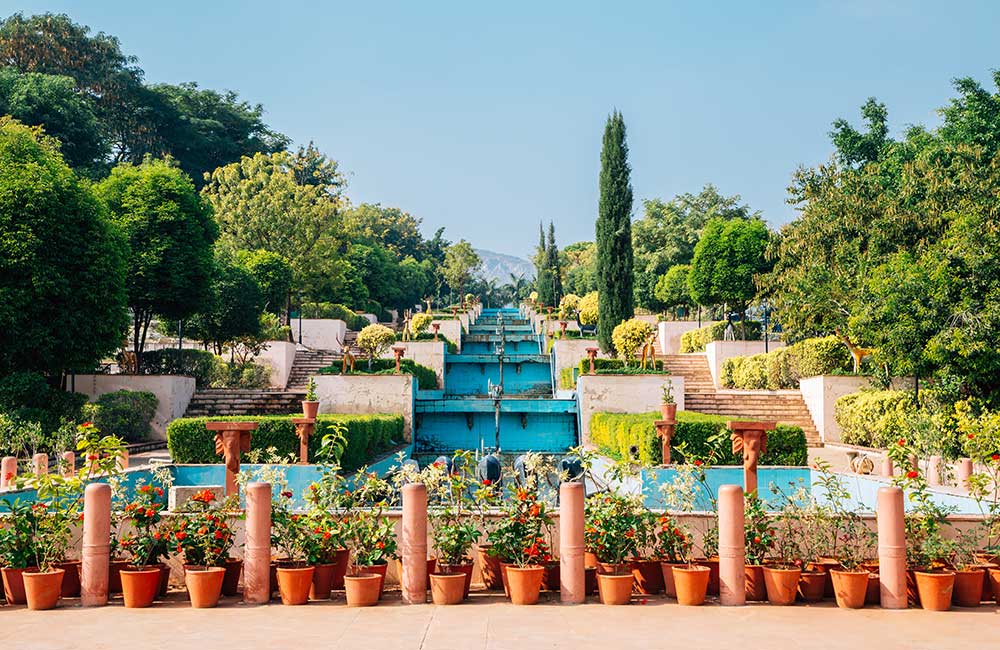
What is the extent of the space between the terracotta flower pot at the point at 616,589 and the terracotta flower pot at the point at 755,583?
3.20ft

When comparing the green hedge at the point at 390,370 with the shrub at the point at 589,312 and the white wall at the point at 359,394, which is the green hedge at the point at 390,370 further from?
the shrub at the point at 589,312

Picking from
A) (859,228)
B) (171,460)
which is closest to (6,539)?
(171,460)

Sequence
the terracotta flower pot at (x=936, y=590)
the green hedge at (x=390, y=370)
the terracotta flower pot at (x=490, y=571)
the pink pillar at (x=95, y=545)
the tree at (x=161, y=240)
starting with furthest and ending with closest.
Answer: the green hedge at (x=390, y=370) → the tree at (x=161, y=240) → the terracotta flower pot at (x=490, y=571) → the pink pillar at (x=95, y=545) → the terracotta flower pot at (x=936, y=590)

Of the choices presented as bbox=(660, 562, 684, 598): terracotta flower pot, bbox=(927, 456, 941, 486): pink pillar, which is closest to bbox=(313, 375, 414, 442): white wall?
bbox=(927, 456, 941, 486): pink pillar

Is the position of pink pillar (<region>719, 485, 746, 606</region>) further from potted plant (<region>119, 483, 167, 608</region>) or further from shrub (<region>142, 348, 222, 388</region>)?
shrub (<region>142, 348, 222, 388</region>)

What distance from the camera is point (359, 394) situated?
910 inches

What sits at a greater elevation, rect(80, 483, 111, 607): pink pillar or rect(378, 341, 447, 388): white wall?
rect(378, 341, 447, 388): white wall

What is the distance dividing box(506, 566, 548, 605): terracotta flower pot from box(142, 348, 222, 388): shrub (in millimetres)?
17388

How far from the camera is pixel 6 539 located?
7.57 m

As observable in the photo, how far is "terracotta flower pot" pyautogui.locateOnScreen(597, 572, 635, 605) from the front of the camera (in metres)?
7.53

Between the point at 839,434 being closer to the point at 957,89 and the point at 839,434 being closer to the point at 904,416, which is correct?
the point at 904,416

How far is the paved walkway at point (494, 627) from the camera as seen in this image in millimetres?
6285

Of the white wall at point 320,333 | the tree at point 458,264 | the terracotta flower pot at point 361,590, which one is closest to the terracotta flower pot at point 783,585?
the terracotta flower pot at point 361,590

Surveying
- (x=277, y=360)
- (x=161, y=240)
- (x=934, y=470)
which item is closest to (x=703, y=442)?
(x=934, y=470)
